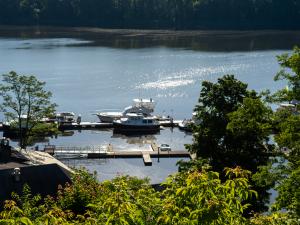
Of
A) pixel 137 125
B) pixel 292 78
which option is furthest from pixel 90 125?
pixel 292 78

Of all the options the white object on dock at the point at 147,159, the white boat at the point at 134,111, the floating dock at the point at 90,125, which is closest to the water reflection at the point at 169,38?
the white boat at the point at 134,111

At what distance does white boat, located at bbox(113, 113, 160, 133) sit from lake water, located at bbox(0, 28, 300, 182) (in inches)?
38.4

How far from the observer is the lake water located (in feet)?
193

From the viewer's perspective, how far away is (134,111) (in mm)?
63438

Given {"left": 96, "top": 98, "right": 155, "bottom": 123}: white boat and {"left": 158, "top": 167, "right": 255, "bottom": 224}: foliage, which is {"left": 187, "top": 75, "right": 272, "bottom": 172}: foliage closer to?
{"left": 158, "top": 167, "right": 255, "bottom": 224}: foliage

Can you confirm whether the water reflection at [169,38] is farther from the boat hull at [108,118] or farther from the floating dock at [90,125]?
the floating dock at [90,125]

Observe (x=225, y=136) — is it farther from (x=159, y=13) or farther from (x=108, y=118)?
(x=159, y=13)

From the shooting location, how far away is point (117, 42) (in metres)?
121

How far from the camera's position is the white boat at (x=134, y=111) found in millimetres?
62656

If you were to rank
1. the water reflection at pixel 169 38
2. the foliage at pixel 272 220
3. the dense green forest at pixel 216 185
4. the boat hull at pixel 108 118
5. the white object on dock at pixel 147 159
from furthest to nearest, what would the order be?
the water reflection at pixel 169 38
the boat hull at pixel 108 118
the white object on dock at pixel 147 159
the foliage at pixel 272 220
the dense green forest at pixel 216 185

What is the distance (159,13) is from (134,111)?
308 ft

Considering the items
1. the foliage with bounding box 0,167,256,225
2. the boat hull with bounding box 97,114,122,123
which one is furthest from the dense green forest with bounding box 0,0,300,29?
the foliage with bounding box 0,167,256,225

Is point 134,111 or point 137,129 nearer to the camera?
point 137,129

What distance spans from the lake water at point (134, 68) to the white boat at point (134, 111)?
187cm
